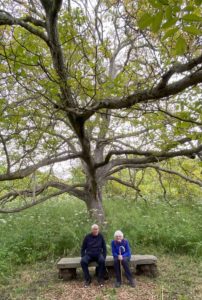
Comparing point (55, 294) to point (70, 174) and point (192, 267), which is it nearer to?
point (192, 267)

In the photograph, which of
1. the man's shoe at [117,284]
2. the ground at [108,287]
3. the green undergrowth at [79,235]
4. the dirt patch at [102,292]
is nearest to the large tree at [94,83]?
the green undergrowth at [79,235]

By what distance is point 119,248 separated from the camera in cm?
623

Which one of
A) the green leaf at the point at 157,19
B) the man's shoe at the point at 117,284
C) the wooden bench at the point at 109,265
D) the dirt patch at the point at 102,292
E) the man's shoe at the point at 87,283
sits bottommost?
the dirt patch at the point at 102,292

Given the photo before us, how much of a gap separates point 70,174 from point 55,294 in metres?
5.58

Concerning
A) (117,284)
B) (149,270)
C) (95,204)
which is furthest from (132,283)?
(95,204)

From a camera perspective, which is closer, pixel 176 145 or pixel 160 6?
pixel 160 6

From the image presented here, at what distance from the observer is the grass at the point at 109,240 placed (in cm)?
616

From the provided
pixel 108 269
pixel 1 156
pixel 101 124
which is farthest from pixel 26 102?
pixel 108 269

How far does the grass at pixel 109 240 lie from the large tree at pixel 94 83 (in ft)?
3.10

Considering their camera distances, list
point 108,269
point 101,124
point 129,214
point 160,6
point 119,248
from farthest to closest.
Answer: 1. point 129,214
2. point 101,124
3. point 108,269
4. point 119,248
5. point 160,6

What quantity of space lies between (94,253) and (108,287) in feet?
2.32

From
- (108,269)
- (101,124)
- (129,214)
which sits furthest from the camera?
(129,214)

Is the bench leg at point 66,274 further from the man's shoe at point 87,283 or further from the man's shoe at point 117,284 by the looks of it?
the man's shoe at point 117,284

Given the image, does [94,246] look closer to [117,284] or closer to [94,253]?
[94,253]
